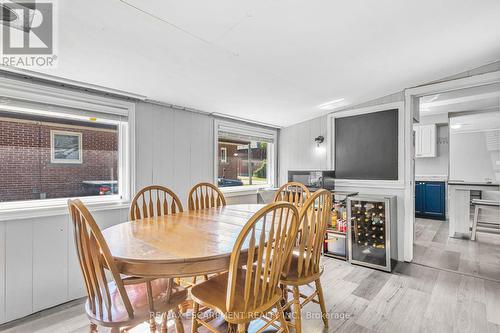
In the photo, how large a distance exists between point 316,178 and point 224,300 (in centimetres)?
264

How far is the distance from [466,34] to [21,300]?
433 cm

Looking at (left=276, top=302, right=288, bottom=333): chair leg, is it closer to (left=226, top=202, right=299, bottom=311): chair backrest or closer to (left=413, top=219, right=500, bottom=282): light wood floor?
(left=226, top=202, right=299, bottom=311): chair backrest

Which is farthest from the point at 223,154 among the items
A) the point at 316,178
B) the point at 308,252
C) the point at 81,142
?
the point at 308,252

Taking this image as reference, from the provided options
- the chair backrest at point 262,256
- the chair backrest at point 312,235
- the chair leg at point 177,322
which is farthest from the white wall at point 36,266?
the chair backrest at point 312,235

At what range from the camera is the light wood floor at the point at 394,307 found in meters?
1.91

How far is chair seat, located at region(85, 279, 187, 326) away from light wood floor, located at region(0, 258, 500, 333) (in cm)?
65

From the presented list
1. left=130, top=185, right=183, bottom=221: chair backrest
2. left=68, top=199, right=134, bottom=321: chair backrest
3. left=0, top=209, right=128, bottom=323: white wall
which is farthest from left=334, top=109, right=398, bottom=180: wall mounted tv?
left=0, top=209, right=128, bottom=323: white wall

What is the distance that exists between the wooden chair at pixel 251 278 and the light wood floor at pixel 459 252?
2.82 meters

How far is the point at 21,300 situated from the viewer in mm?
1999

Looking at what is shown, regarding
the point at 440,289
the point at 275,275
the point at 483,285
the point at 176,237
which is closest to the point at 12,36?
the point at 176,237

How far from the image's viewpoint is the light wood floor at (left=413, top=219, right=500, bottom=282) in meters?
3.00

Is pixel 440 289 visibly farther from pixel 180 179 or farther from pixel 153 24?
pixel 153 24

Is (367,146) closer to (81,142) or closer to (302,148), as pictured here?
(302,148)

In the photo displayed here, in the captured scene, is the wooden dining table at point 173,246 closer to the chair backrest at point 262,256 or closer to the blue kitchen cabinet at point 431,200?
the chair backrest at point 262,256
